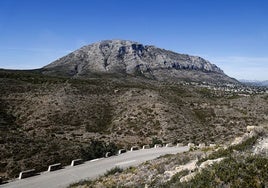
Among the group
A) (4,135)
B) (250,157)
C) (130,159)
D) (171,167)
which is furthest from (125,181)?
(4,135)

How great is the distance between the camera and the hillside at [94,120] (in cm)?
3539

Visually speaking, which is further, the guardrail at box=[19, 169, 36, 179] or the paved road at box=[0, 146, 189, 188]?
the guardrail at box=[19, 169, 36, 179]

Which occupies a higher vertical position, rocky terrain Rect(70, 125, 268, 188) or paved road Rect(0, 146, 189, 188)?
rocky terrain Rect(70, 125, 268, 188)

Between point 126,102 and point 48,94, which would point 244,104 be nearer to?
point 126,102

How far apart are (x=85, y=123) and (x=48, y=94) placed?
57.0ft

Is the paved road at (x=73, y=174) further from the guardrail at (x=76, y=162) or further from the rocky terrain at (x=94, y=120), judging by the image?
the rocky terrain at (x=94, y=120)

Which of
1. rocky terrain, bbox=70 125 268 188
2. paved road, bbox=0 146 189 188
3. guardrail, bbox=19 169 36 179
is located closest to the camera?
rocky terrain, bbox=70 125 268 188

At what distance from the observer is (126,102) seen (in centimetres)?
6988

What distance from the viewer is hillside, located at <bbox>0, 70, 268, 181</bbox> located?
35.4 m

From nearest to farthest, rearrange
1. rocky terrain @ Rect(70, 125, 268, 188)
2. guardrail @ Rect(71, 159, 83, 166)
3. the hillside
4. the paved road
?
1. rocky terrain @ Rect(70, 125, 268, 188)
2. the paved road
3. guardrail @ Rect(71, 159, 83, 166)
4. the hillside

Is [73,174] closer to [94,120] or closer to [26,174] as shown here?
[26,174]

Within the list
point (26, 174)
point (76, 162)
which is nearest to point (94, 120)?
point (76, 162)

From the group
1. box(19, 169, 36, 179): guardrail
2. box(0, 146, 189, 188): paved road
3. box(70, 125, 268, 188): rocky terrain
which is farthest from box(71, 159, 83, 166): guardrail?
box(70, 125, 268, 188): rocky terrain

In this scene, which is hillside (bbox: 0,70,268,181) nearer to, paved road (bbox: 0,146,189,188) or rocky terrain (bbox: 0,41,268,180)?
rocky terrain (bbox: 0,41,268,180)
